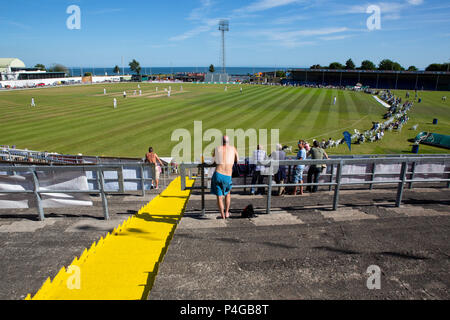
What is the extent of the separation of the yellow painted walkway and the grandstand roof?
408 ft

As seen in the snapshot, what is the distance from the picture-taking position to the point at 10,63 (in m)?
105

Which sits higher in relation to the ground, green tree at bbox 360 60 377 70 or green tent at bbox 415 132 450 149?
green tree at bbox 360 60 377 70

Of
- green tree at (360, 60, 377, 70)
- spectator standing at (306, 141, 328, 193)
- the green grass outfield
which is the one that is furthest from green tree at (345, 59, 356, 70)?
spectator standing at (306, 141, 328, 193)

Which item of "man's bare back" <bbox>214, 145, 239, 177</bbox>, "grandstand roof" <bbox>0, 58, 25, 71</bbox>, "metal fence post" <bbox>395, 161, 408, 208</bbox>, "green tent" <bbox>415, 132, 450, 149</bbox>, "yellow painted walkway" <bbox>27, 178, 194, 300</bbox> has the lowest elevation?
"green tent" <bbox>415, 132, 450, 149</bbox>

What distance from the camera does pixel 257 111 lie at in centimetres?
3450

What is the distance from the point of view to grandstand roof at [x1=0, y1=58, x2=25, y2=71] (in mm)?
101375

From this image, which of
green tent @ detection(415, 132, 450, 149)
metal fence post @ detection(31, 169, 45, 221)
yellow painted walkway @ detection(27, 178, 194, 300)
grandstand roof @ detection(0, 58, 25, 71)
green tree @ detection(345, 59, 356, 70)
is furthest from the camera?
green tree @ detection(345, 59, 356, 70)

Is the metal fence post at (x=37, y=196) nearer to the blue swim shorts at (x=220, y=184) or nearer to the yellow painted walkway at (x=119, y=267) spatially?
the yellow painted walkway at (x=119, y=267)

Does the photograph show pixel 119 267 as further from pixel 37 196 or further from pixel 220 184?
pixel 37 196

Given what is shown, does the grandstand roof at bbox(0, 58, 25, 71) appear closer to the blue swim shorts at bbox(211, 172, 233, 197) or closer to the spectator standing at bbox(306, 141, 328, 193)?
the spectator standing at bbox(306, 141, 328, 193)

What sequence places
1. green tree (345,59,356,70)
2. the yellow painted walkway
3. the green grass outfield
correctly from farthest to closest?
green tree (345,59,356,70), the green grass outfield, the yellow painted walkway

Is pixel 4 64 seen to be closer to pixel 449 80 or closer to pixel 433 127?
pixel 433 127

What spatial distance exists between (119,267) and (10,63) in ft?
438
